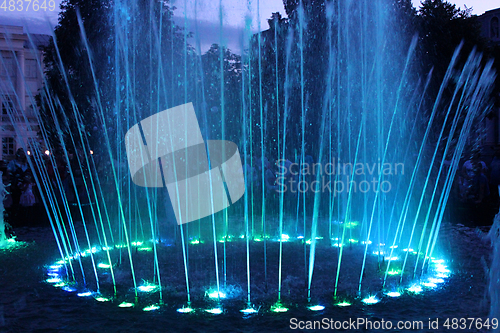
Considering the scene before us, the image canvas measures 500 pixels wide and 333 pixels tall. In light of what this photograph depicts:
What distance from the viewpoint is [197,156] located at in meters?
10.5

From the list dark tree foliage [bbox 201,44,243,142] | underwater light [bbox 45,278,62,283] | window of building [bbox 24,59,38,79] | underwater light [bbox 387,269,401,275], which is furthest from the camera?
window of building [bbox 24,59,38,79]

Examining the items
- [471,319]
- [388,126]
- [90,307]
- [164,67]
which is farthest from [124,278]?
[388,126]

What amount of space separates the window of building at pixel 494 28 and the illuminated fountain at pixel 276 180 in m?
31.2

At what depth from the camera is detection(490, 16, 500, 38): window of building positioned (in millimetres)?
50938

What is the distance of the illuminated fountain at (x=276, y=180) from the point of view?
5684mm

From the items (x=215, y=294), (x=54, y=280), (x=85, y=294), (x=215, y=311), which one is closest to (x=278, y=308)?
(x=215, y=311)

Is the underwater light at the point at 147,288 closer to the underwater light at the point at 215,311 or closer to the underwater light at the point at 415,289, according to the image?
the underwater light at the point at 215,311

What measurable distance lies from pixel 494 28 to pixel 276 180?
47876mm

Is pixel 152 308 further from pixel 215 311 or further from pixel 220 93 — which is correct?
pixel 220 93

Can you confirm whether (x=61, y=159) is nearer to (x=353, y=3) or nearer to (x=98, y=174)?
(x=98, y=174)

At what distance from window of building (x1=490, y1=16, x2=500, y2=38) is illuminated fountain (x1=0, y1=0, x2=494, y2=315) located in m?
31.2

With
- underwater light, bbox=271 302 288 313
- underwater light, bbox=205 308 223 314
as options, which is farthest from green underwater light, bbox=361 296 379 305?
underwater light, bbox=205 308 223 314

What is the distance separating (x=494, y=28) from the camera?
169ft

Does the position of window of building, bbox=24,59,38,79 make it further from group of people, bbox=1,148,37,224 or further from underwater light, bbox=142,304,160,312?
underwater light, bbox=142,304,160,312
